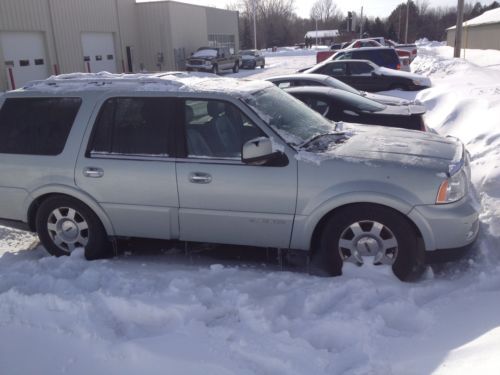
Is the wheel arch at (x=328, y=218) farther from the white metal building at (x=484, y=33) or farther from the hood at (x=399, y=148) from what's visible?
the white metal building at (x=484, y=33)

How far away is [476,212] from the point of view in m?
3.87

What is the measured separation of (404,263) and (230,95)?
6.59 feet

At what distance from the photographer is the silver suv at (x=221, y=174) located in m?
3.82

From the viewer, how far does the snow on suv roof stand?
175 inches

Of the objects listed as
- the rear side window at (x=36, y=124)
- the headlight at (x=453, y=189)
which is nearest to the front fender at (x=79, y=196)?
the rear side window at (x=36, y=124)

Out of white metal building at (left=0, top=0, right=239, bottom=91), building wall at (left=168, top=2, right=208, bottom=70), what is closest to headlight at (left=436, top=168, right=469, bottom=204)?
white metal building at (left=0, top=0, right=239, bottom=91)

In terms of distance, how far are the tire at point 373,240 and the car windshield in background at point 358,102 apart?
3946 millimetres

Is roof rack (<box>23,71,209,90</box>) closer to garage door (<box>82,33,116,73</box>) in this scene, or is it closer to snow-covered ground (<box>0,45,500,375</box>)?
snow-covered ground (<box>0,45,500,375</box>)

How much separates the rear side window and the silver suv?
11 mm

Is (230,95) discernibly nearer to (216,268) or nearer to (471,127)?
(216,268)

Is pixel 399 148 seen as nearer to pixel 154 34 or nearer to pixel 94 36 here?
pixel 94 36

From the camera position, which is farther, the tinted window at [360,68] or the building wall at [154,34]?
the building wall at [154,34]

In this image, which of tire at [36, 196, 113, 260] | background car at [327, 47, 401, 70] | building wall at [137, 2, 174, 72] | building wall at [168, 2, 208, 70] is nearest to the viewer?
tire at [36, 196, 113, 260]

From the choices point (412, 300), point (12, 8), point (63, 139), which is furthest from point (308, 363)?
point (12, 8)
